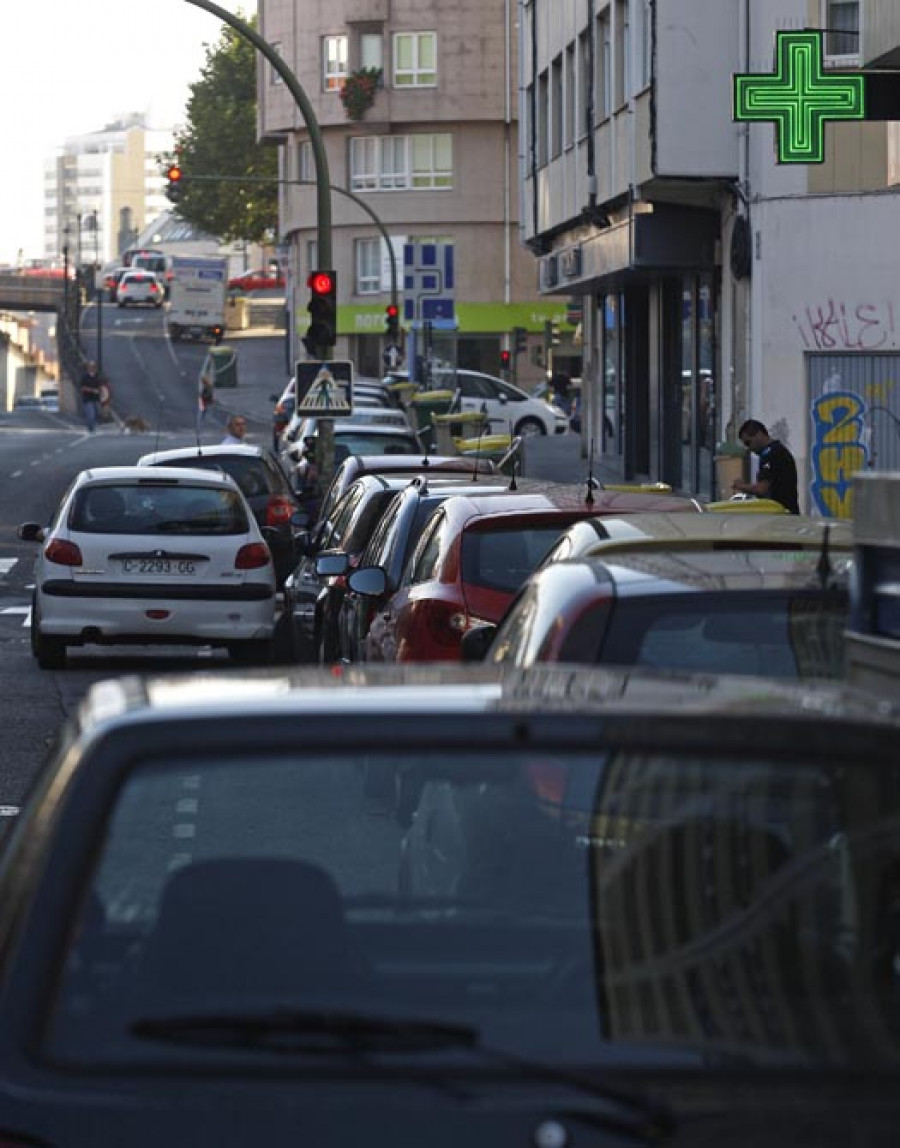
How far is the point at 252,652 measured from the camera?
64.5ft

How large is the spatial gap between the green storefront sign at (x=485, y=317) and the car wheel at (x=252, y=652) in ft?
195

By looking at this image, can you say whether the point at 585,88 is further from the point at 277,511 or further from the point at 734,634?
the point at 734,634

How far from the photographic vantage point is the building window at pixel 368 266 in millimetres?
79625

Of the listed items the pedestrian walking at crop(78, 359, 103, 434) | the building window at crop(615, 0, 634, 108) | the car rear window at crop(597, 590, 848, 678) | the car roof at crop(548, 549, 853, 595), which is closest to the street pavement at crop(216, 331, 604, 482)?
the pedestrian walking at crop(78, 359, 103, 434)

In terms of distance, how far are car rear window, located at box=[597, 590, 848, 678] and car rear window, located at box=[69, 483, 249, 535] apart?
13120 mm

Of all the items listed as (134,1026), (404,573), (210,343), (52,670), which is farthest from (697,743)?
(210,343)

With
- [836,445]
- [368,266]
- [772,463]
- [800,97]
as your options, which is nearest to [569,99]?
[836,445]

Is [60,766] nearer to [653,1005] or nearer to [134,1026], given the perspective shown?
[134,1026]

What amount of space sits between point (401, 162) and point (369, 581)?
221 ft

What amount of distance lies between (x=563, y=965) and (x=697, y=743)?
0.35 meters

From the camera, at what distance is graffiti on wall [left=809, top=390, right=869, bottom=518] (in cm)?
2592

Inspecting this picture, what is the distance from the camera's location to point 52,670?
19203 millimetres

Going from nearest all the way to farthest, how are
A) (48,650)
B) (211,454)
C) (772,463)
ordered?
(48,650), (772,463), (211,454)

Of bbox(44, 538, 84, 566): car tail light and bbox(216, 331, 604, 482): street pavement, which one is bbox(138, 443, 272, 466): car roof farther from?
bbox(216, 331, 604, 482): street pavement
